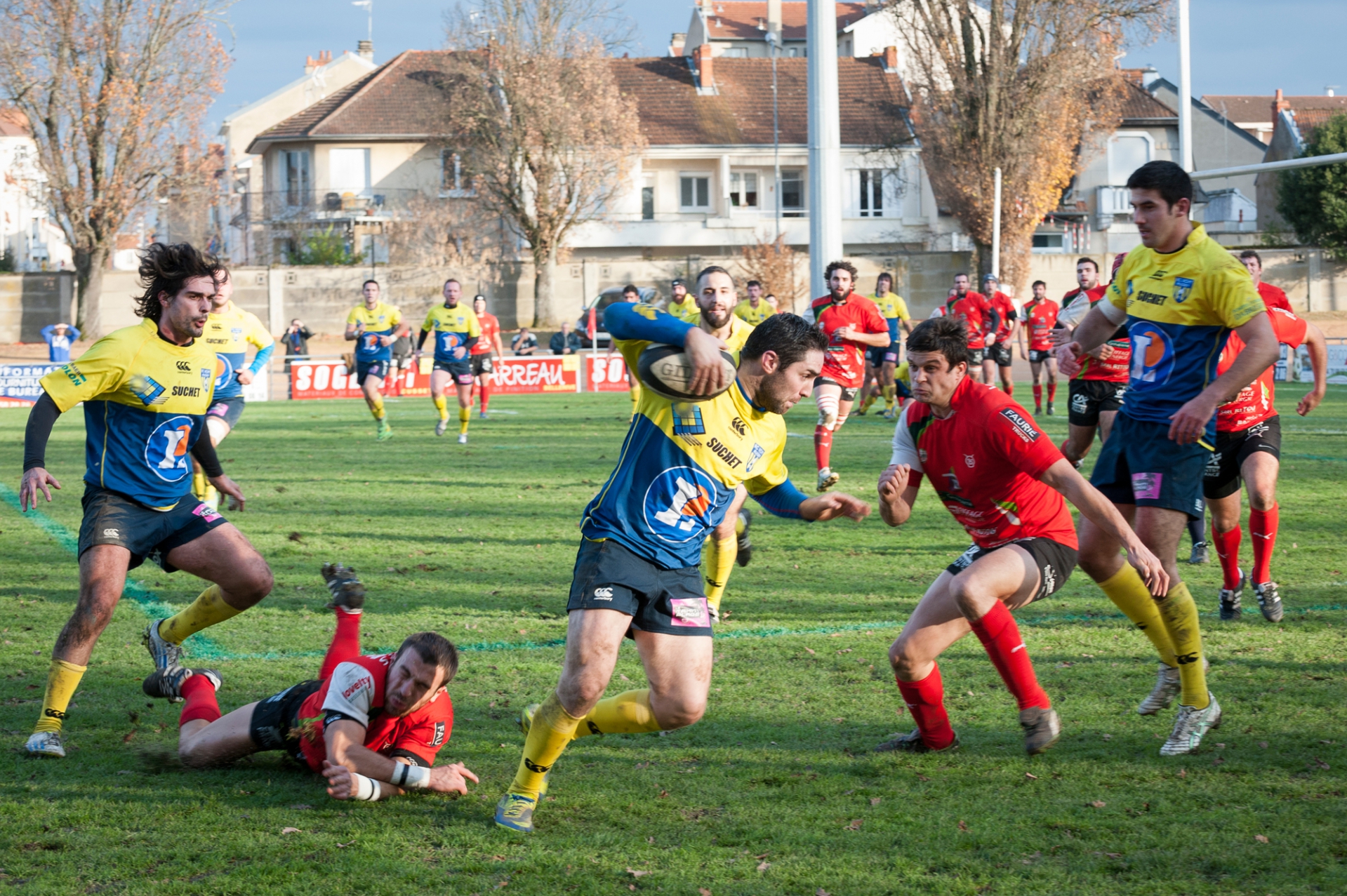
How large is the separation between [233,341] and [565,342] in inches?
1039

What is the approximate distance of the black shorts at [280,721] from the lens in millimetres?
4602

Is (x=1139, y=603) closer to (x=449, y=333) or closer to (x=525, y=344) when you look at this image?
(x=449, y=333)

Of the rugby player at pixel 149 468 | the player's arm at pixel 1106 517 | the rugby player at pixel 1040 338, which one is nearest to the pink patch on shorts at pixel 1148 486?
the player's arm at pixel 1106 517

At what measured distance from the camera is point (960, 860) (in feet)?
12.8

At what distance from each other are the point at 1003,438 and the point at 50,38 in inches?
1591

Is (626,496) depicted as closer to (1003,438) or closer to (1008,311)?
(1003,438)

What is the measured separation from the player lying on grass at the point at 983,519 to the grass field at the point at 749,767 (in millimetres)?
320

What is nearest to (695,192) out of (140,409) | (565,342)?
(565,342)

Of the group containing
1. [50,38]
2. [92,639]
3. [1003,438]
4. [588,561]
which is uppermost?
[50,38]

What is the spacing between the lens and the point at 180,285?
17.6 feet

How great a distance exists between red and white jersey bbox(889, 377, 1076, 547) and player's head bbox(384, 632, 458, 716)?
192 cm

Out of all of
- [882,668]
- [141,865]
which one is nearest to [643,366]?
[141,865]

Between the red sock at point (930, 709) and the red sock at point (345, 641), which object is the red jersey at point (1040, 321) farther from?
the red sock at point (345, 641)

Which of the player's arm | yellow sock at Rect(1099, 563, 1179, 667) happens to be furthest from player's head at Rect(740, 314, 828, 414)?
yellow sock at Rect(1099, 563, 1179, 667)
